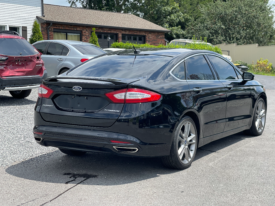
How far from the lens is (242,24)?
39.1 metres

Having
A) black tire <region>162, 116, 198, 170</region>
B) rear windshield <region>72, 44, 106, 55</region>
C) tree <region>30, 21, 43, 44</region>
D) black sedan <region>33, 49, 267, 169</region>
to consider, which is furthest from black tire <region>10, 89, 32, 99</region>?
tree <region>30, 21, 43, 44</region>

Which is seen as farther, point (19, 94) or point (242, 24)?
point (242, 24)

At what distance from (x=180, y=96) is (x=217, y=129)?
1259mm

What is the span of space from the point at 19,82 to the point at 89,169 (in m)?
5.64

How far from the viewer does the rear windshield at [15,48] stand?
9.62m

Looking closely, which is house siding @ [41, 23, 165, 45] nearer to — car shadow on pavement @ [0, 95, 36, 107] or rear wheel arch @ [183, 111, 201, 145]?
car shadow on pavement @ [0, 95, 36, 107]

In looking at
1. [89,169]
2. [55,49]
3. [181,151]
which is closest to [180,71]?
[181,151]

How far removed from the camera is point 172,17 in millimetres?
46375

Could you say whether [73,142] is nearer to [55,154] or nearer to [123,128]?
[123,128]

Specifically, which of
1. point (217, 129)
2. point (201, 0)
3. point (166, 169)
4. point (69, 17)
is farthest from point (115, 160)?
point (201, 0)

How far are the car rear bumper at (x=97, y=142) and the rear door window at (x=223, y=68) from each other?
205cm

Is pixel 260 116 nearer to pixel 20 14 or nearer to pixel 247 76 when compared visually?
pixel 247 76

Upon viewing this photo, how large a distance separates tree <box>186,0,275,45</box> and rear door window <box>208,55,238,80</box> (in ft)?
112

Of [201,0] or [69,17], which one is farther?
[201,0]
